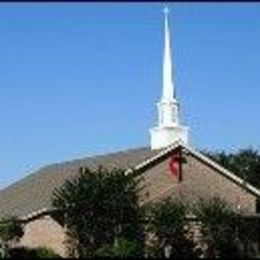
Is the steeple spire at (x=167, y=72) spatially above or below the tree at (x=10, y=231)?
above

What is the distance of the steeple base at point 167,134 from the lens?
219 feet

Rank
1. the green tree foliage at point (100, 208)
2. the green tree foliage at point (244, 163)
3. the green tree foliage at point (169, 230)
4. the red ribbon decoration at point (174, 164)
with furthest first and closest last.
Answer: the green tree foliage at point (244, 163) → the red ribbon decoration at point (174, 164) → the green tree foliage at point (169, 230) → the green tree foliage at point (100, 208)

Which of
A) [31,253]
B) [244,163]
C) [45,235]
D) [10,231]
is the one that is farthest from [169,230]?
[244,163]

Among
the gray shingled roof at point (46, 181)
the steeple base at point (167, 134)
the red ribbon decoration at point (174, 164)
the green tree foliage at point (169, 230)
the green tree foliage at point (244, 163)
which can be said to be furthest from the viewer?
the green tree foliage at point (244, 163)

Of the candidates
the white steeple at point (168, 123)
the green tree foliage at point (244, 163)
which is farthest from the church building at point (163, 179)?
the green tree foliage at point (244, 163)

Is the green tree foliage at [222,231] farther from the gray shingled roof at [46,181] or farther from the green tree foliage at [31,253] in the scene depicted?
the gray shingled roof at [46,181]

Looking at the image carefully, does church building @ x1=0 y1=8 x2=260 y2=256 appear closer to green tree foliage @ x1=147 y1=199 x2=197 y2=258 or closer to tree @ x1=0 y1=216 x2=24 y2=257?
tree @ x1=0 y1=216 x2=24 y2=257

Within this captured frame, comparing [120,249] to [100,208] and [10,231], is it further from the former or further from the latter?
[10,231]

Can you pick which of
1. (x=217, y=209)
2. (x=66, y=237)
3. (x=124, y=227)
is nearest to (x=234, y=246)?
(x=217, y=209)

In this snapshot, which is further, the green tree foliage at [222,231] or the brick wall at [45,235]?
the brick wall at [45,235]

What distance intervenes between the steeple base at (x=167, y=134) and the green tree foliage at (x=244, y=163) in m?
23.1

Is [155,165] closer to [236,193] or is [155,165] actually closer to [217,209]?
[236,193]

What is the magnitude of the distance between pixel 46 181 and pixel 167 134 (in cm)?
859

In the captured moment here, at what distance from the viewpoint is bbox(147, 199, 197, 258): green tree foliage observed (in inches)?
2092
